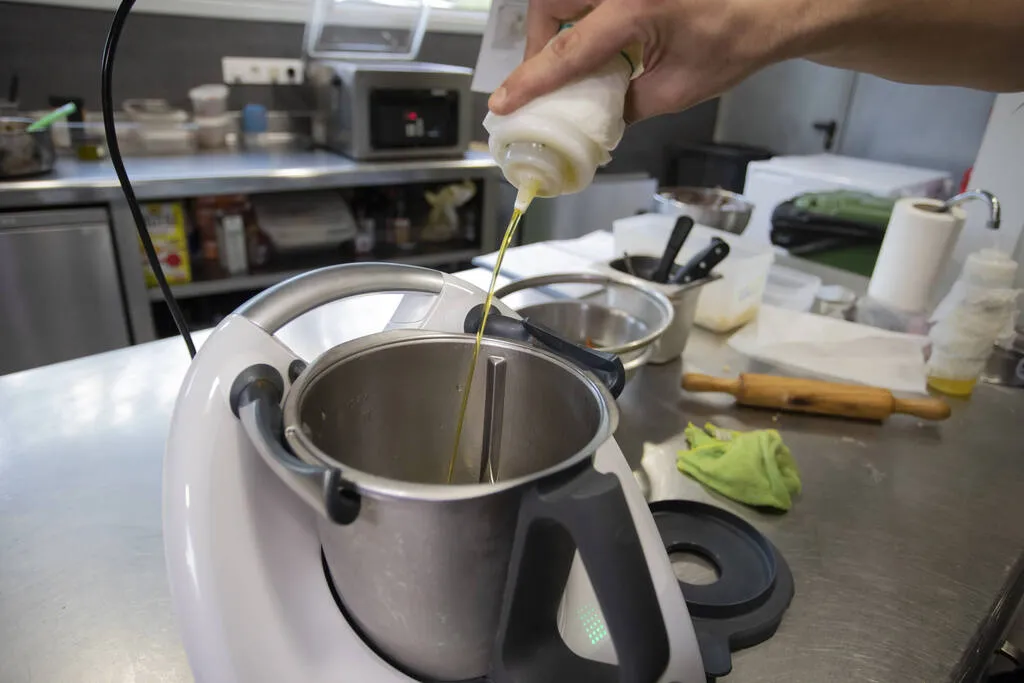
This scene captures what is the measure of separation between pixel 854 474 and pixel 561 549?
50cm

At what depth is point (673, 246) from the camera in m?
0.89

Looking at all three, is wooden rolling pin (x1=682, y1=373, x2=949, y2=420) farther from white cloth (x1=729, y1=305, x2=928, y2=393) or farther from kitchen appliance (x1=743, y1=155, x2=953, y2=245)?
kitchen appliance (x1=743, y1=155, x2=953, y2=245)

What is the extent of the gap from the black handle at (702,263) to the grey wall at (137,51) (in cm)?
171

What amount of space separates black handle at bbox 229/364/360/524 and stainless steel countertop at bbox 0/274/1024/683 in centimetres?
22

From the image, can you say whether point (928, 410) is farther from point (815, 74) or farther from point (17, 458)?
point (815, 74)

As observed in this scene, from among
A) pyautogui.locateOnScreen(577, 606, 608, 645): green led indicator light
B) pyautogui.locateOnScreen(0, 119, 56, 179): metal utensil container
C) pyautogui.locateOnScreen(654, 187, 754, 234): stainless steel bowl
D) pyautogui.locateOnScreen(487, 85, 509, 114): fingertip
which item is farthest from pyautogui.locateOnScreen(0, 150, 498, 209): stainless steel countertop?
pyautogui.locateOnScreen(577, 606, 608, 645): green led indicator light

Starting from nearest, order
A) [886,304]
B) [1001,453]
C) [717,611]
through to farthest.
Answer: [717,611] < [1001,453] < [886,304]

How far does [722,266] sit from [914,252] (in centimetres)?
36

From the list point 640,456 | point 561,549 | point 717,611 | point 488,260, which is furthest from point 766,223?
point 561,549

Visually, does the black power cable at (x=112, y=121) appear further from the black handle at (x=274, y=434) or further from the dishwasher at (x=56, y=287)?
the dishwasher at (x=56, y=287)

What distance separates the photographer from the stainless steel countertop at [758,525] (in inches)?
19.3

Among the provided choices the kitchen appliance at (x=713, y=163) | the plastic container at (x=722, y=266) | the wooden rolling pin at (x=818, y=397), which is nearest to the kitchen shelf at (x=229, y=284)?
the plastic container at (x=722, y=266)

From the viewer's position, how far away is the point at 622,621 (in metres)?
0.32

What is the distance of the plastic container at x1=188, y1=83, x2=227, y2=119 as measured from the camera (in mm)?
1952
